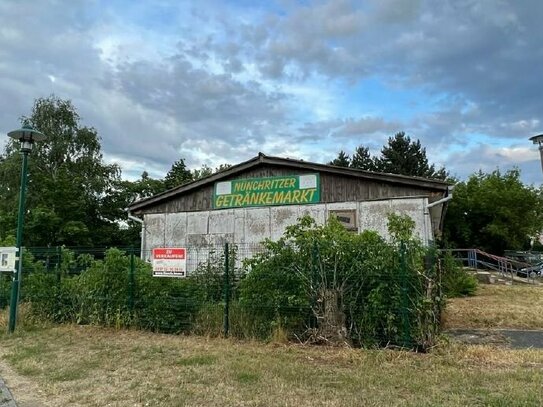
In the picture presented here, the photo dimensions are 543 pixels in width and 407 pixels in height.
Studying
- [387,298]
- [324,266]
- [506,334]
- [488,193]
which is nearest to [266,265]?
[324,266]

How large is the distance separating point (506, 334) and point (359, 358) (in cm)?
417

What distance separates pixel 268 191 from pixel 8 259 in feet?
23.3

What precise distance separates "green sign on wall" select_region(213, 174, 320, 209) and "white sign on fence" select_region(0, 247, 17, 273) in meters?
6.26

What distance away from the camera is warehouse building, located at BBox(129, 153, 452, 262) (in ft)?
42.7

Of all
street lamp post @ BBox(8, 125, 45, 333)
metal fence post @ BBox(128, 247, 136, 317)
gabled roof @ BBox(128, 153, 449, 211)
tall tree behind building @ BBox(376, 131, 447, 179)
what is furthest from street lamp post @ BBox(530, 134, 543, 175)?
tall tree behind building @ BBox(376, 131, 447, 179)

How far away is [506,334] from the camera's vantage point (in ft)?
31.3

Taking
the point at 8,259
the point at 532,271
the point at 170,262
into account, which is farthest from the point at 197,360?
the point at 532,271

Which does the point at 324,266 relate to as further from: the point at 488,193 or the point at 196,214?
the point at 488,193

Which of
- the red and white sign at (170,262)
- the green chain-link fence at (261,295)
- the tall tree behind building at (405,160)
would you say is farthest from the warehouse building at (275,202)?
the tall tree behind building at (405,160)

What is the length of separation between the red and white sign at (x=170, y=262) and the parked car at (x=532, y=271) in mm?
20377

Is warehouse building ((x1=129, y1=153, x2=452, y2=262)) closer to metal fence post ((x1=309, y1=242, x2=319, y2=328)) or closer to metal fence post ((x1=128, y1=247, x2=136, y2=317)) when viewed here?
metal fence post ((x1=128, y1=247, x2=136, y2=317))

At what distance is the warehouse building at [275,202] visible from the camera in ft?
42.7

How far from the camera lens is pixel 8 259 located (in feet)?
34.0

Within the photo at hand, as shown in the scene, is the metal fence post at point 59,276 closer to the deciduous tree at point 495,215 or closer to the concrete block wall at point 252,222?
the concrete block wall at point 252,222
